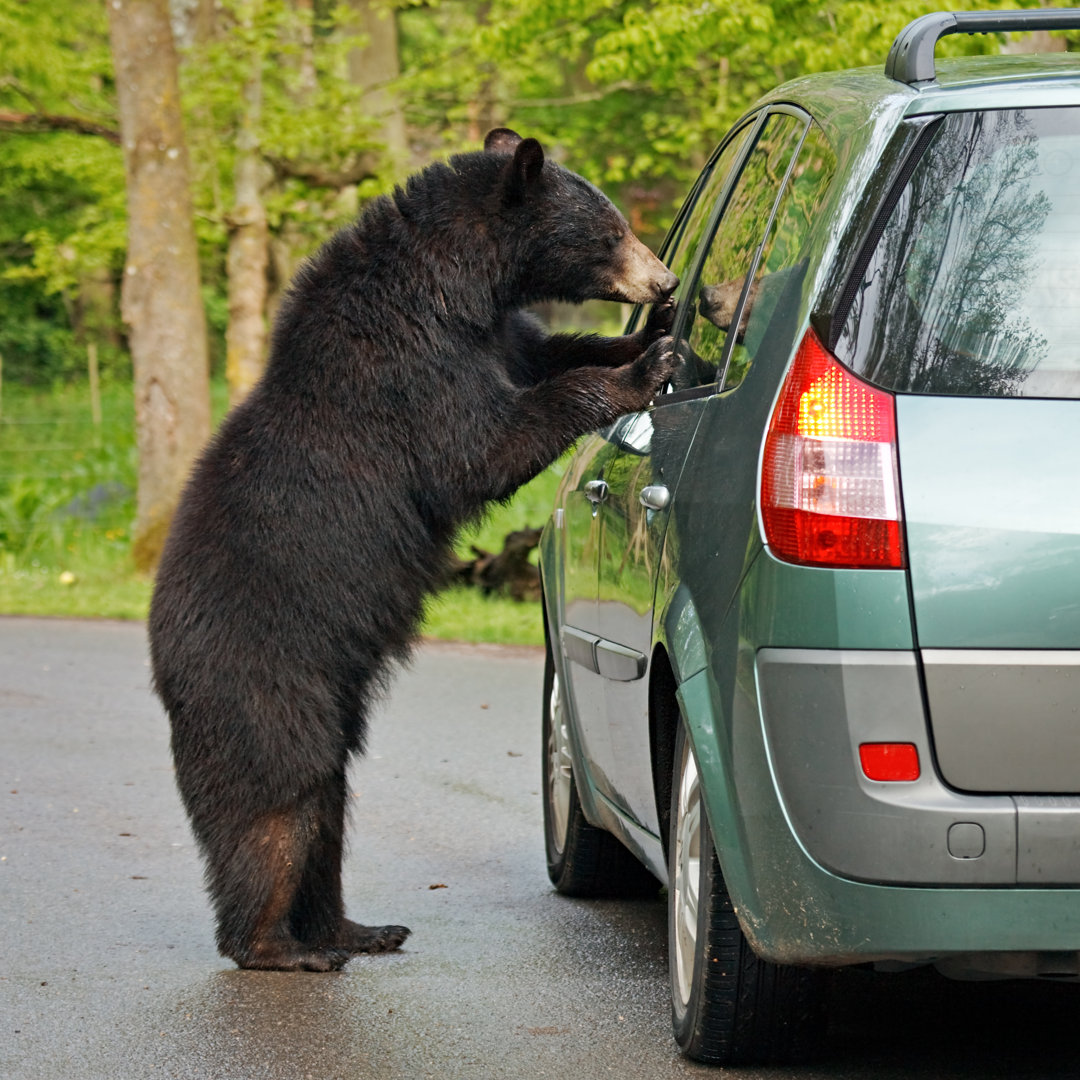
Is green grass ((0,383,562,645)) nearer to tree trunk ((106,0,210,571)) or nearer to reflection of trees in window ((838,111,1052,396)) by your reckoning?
tree trunk ((106,0,210,571))

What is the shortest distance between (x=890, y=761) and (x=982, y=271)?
2.71 ft

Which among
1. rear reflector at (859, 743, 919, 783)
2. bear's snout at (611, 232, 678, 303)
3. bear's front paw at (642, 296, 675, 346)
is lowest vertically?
rear reflector at (859, 743, 919, 783)

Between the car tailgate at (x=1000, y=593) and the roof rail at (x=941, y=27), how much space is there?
0.75 metres

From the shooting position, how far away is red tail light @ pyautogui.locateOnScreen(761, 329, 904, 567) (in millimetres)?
2779

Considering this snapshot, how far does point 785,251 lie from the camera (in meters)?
3.25

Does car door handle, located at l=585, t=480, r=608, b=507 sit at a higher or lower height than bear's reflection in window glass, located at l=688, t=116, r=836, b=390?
lower

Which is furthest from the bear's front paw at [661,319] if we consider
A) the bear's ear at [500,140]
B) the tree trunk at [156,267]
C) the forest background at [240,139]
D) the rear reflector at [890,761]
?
the tree trunk at [156,267]

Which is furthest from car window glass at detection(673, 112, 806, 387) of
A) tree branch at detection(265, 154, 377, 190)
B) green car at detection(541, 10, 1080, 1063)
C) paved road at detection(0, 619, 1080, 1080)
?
tree branch at detection(265, 154, 377, 190)

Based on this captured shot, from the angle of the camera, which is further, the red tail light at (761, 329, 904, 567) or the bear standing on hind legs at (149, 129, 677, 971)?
the bear standing on hind legs at (149, 129, 677, 971)

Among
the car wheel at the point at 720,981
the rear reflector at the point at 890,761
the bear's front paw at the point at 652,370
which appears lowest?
the car wheel at the point at 720,981

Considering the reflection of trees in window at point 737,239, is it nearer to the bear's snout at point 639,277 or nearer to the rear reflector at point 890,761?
the bear's snout at point 639,277

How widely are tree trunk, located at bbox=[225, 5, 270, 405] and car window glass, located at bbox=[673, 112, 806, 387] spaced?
14.2 m

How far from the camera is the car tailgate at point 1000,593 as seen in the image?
270 cm

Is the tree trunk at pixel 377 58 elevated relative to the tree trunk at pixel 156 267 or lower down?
elevated
